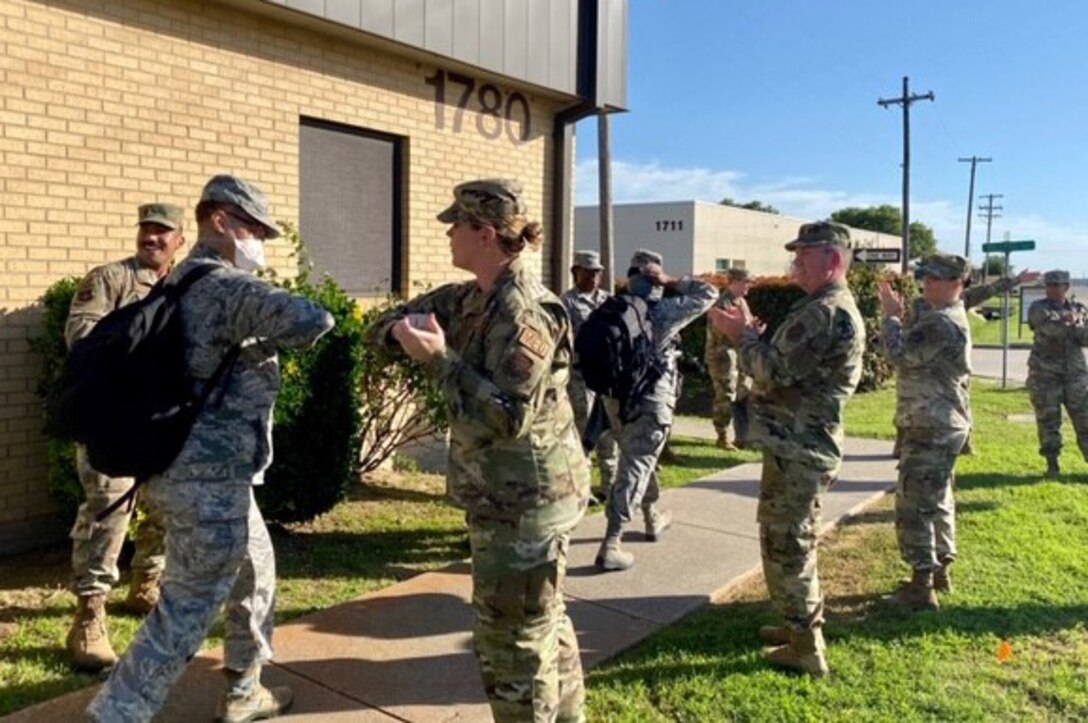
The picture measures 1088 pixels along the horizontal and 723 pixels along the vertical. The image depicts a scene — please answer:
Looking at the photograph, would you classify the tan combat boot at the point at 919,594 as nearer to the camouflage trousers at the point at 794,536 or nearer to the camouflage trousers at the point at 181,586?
the camouflage trousers at the point at 794,536

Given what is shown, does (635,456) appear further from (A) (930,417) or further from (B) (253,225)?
(B) (253,225)

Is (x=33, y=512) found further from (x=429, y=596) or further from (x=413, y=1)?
(x=413, y=1)

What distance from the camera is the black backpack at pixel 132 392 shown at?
8.73 feet

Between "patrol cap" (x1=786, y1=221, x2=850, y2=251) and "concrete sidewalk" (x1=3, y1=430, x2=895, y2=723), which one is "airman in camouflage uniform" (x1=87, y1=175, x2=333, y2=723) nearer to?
"concrete sidewalk" (x1=3, y1=430, x2=895, y2=723)

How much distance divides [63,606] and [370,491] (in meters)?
2.85

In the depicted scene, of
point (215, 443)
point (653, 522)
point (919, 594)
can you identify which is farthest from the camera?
point (653, 522)

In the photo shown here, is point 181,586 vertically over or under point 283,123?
under

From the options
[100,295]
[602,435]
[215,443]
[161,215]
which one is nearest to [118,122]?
[161,215]

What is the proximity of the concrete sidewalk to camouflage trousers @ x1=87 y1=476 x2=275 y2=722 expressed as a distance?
2.19 feet

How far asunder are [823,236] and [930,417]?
1637 millimetres

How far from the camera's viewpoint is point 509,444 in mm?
2719

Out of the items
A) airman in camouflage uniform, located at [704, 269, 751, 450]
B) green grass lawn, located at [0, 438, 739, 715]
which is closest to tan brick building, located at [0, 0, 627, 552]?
green grass lawn, located at [0, 438, 739, 715]

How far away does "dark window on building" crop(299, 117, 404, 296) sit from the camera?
6934 mm

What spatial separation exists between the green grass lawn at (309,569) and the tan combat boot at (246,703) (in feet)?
2.81
